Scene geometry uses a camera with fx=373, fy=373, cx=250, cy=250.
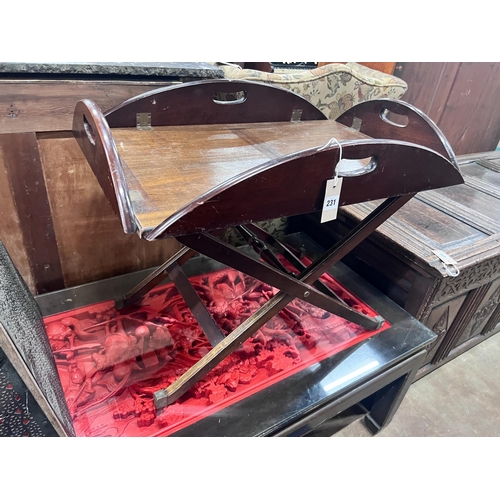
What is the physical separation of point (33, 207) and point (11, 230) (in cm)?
10

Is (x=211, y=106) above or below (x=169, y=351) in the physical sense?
above

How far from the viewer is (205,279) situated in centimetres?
145

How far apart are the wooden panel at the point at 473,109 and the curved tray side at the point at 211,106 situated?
74.0 inches

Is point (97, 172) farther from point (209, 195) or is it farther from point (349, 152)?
point (349, 152)

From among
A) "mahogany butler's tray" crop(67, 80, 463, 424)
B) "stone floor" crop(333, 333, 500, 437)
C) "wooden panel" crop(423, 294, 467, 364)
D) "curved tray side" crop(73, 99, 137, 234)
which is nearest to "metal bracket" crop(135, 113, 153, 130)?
"mahogany butler's tray" crop(67, 80, 463, 424)

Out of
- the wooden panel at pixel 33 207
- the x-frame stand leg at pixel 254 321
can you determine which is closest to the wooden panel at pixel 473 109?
the x-frame stand leg at pixel 254 321

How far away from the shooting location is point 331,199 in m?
0.74

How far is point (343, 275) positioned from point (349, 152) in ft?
2.91

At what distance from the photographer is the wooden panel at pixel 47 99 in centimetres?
104

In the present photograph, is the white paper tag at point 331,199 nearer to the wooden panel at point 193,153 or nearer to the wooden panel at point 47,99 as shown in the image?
the wooden panel at point 193,153

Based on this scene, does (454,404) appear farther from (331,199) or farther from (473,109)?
(473,109)

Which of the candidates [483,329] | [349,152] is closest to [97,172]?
[349,152]

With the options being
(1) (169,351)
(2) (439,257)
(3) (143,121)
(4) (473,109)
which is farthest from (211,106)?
(4) (473,109)

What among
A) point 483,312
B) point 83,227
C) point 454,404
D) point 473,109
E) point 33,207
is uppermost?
point 473,109
